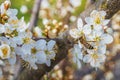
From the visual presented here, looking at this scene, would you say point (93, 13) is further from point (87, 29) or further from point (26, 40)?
point (26, 40)

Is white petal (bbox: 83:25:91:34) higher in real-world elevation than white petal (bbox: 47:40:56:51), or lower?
higher

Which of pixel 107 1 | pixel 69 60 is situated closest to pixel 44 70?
pixel 107 1

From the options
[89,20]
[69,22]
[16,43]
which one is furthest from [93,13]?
[69,22]

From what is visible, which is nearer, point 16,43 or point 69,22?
point 16,43

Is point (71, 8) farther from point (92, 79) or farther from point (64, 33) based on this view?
point (64, 33)

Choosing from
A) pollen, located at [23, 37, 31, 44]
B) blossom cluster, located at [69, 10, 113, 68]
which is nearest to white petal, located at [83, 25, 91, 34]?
blossom cluster, located at [69, 10, 113, 68]

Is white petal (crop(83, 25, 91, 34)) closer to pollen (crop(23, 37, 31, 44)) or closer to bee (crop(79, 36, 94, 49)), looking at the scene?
bee (crop(79, 36, 94, 49))

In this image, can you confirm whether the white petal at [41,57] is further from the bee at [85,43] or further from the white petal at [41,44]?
the bee at [85,43]
